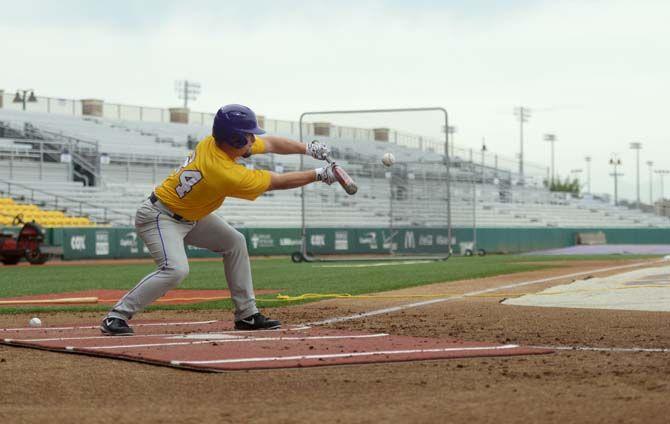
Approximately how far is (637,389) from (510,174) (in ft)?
159

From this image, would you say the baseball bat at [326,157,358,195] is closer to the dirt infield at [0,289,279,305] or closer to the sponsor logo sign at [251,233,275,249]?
the dirt infield at [0,289,279,305]

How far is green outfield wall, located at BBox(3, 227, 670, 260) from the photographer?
80.6 feet

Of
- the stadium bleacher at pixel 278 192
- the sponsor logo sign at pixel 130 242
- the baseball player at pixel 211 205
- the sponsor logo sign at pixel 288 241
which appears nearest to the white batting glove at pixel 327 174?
the baseball player at pixel 211 205

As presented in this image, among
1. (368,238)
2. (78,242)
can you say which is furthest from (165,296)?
(368,238)

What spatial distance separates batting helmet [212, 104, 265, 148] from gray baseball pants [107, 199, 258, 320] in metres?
0.85

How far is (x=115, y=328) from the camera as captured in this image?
8.11 meters

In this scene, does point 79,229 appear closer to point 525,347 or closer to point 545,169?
point 525,347

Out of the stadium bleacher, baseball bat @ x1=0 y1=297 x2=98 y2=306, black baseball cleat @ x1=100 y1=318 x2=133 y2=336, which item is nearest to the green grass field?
baseball bat @ x1=0 y1=297 x2=98 y2=306

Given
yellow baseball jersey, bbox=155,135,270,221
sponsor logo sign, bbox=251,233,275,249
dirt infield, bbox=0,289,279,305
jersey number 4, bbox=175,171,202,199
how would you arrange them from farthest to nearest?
sponsor logo sign, bbox=251,233,275,249 → dirt infield, bbox=0,289,279,305 → jersey number 4, bbox=175,171,202,199 → yellow baseball jersey, bbox=155,135,270,221

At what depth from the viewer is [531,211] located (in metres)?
54.7

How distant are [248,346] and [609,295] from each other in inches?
232

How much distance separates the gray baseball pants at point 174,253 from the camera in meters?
8.35

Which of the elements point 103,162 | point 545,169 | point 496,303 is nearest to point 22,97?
point 103,162

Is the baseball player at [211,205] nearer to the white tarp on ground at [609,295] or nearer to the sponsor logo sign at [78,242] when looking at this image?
the white tarp on ground at [609,295]
